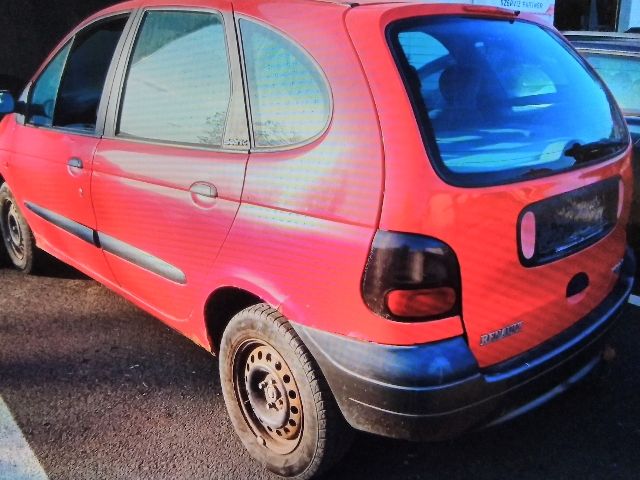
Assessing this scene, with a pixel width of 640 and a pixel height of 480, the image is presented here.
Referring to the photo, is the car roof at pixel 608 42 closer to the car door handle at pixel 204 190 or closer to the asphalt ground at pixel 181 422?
the asphalt ground at pixel 181 422

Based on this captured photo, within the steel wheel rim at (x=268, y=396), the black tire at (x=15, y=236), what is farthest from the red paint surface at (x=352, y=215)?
the black tire at (x=15, y=236)

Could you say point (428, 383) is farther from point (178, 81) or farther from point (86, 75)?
point (86, 75)

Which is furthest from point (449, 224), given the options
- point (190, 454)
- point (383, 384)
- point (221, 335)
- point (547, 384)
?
→ point (190, 454)

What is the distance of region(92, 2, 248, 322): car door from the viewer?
250 cm

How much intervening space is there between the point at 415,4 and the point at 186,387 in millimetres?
1975

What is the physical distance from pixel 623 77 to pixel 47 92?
3776 millimetres

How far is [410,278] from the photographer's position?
6.45ft

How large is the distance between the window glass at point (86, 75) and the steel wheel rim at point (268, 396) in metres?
1.54

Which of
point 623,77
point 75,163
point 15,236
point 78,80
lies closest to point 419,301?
point 75,163

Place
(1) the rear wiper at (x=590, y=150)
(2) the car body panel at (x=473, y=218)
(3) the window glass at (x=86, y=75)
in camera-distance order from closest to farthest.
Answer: (2) the car body panel at (x=473, y=218) → (1) the rear wiper at (x=590, y=150) → (3) the window glass at (x=86, y=75)

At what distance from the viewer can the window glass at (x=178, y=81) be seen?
2582 millimetres

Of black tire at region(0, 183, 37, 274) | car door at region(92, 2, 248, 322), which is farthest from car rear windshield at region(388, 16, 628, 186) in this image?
black tire at region(0, 183, 37, 274)

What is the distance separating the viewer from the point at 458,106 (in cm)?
216

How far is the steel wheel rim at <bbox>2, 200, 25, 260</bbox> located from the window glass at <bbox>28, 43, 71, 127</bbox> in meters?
0.81
